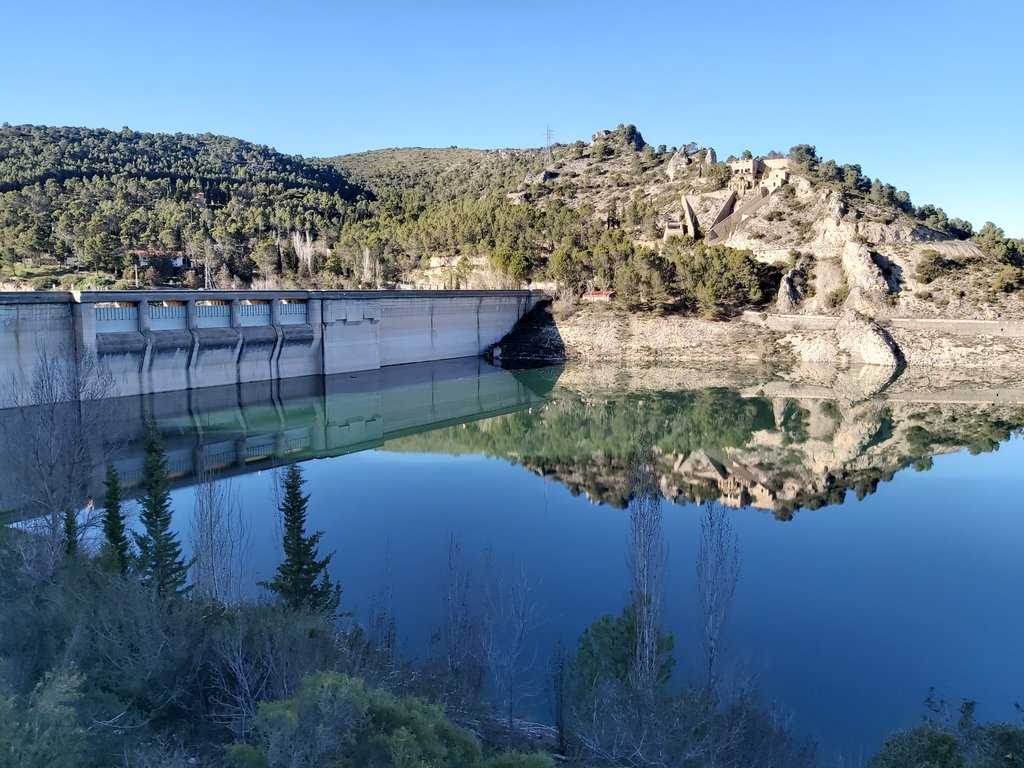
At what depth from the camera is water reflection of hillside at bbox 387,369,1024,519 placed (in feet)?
70.7

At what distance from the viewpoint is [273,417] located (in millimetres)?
29906

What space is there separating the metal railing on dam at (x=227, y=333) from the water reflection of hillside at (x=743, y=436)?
38.4 feet

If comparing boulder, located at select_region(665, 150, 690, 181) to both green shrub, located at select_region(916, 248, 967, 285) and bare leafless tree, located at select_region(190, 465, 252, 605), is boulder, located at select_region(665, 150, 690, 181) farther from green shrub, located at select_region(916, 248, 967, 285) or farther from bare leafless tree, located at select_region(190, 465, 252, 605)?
bare leafless tree, located at select_region(190, 465, 252, 605)

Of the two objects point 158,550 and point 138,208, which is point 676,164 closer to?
point 138,208

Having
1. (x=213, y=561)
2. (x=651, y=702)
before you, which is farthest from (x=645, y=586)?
(x=213, y=561)

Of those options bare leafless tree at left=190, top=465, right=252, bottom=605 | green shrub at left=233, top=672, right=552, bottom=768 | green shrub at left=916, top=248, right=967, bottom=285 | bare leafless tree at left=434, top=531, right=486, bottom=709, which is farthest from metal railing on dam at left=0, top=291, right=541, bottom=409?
green shrub at left=916, top=248, right=967, bottom=285

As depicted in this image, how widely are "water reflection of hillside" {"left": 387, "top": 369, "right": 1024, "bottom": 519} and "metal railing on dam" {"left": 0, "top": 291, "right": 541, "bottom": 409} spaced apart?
1170 cm

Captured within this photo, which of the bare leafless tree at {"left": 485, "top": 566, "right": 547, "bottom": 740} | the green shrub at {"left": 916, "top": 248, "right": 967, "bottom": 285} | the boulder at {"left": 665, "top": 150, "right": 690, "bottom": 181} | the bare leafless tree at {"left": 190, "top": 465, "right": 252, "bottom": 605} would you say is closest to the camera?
the bare leafless tree at {"left": 485, "top": 566, "right": 547, "bottom": 740}

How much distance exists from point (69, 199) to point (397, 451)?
51424 millimetres

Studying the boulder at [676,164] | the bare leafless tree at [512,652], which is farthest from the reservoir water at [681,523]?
the boulder at [676,164]

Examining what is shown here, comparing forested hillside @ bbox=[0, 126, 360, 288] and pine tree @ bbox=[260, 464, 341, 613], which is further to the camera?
forested hillside @ bbox=[0, 126, 360, 288]

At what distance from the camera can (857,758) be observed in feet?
29.9

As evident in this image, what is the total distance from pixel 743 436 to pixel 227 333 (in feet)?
77.0

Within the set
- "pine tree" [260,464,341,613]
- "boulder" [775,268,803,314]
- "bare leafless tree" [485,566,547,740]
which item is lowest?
"bare leafless tree" [485,566,547,740]
